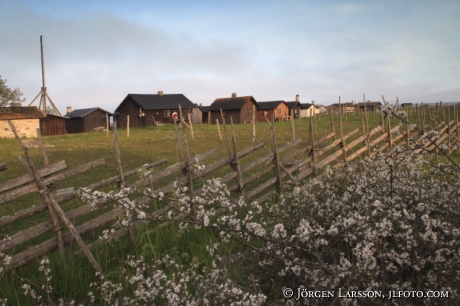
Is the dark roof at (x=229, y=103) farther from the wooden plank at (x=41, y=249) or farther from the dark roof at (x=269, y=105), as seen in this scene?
the wooden plank at (x=41, y=249)

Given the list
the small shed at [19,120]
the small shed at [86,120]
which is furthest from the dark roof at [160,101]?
the small shed at [19,120]

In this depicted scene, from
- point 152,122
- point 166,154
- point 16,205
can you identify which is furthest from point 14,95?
point 16,205

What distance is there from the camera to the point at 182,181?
520 centimetres

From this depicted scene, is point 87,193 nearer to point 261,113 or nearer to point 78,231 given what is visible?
point 78,231

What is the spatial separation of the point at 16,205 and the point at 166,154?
7971 mm

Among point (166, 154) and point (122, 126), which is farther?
point (122, 126)

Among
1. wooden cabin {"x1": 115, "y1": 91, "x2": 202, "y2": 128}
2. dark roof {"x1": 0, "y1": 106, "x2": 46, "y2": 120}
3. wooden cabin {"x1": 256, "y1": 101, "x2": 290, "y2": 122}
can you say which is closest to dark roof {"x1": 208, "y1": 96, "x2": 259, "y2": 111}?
wooden cabin {"x1": 256, "y1": 101, "x2": 290, "y2": 122}

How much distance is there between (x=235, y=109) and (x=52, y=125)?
947 inches

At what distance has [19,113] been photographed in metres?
31.0

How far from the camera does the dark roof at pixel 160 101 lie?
145 ft

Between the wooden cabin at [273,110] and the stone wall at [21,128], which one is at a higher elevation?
the wooden cabin at [273,110]

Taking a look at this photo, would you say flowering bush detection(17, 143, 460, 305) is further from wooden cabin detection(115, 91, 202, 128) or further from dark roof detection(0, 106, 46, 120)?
wooden cabin detection(115, 91, 202, 128)

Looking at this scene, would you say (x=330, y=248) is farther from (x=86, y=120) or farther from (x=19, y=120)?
(x=86, y=120)

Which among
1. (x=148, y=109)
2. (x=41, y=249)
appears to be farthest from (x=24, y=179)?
(x=148, y=109)
